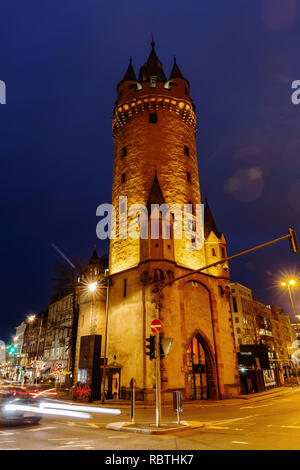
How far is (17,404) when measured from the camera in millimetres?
13062

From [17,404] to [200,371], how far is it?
16.4m

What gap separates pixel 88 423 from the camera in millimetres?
13625

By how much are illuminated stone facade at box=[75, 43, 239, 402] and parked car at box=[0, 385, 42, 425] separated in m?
9.92

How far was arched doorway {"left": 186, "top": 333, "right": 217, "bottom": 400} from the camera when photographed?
24.8m

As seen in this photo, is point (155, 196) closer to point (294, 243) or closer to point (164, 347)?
point (164, 347)

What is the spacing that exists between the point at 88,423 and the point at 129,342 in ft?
36.3

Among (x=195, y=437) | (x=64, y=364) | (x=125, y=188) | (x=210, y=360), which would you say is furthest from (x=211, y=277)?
(x=64, y=364)

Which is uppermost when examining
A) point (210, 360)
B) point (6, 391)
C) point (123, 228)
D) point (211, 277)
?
point (123, 228)

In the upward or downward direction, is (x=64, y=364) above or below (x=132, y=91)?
below

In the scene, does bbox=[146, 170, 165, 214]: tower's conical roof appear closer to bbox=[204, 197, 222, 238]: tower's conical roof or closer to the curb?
bbox=[204, 197, 222, 238]: tower's conical roof

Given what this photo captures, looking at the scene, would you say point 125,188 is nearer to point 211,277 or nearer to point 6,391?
point 211,277

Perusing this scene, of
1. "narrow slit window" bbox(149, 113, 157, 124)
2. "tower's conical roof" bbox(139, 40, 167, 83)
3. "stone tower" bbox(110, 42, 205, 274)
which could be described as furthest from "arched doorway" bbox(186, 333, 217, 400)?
"tower's conical roof" bbox(139, 40, 167, 83)

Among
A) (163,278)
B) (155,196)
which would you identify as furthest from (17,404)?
(155,196)
